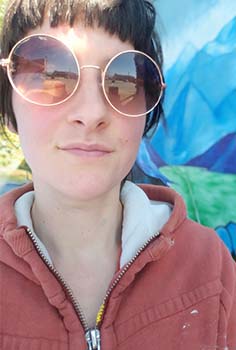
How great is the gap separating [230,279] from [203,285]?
7cm

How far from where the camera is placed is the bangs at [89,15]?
98cm

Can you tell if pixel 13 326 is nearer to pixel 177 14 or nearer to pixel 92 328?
pixel 92 328

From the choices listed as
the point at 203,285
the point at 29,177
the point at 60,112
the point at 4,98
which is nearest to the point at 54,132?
the point at 60,112

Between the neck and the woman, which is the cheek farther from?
the neck

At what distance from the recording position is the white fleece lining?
108 cm

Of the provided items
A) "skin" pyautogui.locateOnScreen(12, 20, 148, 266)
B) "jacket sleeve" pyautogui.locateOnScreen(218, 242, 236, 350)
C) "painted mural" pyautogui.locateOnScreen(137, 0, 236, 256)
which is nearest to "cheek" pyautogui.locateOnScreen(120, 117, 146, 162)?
"skin" pyautogui.locateOnScreen(12, 20, 148, 266)

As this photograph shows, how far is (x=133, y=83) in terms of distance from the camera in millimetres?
1021

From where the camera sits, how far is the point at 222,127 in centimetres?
195

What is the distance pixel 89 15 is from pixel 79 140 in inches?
9.1

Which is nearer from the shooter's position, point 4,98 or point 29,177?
point 4,98

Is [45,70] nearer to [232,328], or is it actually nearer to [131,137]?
[131,137]

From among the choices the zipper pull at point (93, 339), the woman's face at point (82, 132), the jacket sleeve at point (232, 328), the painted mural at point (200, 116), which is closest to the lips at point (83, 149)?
the woman's face at point (82, 132)

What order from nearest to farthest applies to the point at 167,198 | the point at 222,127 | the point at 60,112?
the point at 60,112 < the point at 167,198 < the point at 222,127

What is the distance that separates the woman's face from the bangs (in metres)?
0.01
